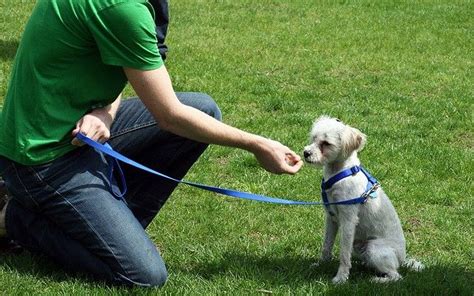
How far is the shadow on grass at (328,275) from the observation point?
401 centimetres

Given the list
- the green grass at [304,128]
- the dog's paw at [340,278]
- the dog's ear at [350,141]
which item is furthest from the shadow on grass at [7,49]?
the dog's paw at [340,278]

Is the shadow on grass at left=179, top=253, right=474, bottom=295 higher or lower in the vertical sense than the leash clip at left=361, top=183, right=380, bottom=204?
lower

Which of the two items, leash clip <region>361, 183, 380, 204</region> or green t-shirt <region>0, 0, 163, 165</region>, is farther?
leash clip <region>361, 183, 380, 204</region>

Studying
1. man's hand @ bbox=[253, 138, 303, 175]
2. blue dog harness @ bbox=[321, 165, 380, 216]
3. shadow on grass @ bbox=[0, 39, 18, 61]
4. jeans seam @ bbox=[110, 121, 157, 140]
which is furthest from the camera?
shadow on grass @ bbox=[0, 39, 18, 61]

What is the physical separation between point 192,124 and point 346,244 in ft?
3.67

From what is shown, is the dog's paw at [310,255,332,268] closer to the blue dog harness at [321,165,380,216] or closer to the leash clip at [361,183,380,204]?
the blue dog harness at [321,165,380,216]

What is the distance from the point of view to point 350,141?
409 centimetres

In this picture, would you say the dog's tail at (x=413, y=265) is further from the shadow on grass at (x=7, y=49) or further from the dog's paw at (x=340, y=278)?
the shadow on grass at (x=7, y=49)

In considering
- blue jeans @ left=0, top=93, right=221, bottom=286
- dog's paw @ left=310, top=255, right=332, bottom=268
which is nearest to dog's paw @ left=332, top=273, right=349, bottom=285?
dog's paw @ left=310, top=255, right=332, bottom=268

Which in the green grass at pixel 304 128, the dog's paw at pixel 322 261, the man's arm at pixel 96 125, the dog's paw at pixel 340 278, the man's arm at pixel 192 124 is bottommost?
the green grass at pixel 304 128

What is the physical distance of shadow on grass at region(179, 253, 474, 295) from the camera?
401 centimetres

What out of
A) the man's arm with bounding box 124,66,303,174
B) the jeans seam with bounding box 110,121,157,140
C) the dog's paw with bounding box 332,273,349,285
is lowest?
the dog's paw with bounding box 332,273,349,285

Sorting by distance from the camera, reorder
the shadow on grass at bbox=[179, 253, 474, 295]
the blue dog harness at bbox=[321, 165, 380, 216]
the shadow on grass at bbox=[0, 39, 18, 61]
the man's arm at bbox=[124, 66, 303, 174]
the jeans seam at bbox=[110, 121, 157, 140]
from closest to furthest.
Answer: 1. the man's arm at bbox=[124, 66, 303, 174]
2. the shadow on grass at bbox=[179, 253, 474, 295]
3. the blue dog harness at bbox=[321, 165, 380, 216]
4. the jeans seam at bbox=[110, 121, 157, 140]
5. the shadow on grass at bbox=[0, 39, 18, 61]

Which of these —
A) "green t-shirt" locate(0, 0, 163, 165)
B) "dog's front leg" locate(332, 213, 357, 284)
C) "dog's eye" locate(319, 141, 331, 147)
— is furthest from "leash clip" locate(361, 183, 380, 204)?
"green t-shirt" locate(0, 0, 163, 165)
